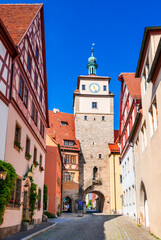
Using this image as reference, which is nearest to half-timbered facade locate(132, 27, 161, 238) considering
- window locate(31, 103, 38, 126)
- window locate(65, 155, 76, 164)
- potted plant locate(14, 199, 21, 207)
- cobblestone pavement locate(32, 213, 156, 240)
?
cobblestone pavement locate(32, 213, 156, 240)

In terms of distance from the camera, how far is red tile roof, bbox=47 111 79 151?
4162 cm

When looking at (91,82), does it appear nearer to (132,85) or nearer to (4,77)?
(132,85)

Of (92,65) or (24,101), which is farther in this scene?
(92,65)

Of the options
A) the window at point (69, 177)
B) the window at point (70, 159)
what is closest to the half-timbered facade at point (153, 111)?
the window at point (69, 177)

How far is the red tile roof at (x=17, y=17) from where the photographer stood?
1434cm

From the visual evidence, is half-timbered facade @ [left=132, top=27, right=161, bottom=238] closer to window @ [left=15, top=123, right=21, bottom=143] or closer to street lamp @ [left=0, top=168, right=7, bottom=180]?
street lamp @ [left=0, top=168, right=7, bottom=180]

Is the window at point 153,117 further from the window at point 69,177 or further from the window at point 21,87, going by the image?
the window at point 69,177

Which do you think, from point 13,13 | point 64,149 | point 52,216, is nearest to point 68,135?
point 64,149

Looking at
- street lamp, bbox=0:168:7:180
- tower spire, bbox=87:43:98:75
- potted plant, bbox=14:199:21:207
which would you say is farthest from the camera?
tower spire, bbox=87:43:98:75

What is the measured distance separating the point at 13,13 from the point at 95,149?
29.0 metres

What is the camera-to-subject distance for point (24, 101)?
1475cm

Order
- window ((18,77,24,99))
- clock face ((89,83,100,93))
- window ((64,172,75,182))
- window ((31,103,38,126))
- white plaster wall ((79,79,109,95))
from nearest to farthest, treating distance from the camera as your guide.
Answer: window ((18,77,24,99)) → window ((31,103,38,126)) → window ((64,172,75,182)) → white plaster wall ((79,79,109,95)) → clock face ((89,83,100,93))

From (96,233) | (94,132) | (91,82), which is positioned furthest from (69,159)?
(96,233)

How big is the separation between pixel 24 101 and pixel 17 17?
5.25 m
